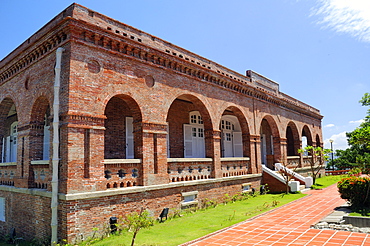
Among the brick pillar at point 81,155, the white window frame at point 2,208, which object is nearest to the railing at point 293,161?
the brick pillar at point 81,155

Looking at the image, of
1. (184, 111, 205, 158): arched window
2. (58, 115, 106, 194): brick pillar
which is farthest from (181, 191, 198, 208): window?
(58, 115, 106, 194): brick pillar

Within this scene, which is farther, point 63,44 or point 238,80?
point 238,80

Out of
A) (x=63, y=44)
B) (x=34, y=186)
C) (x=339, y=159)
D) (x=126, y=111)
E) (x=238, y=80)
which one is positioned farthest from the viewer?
(x=339, y=159)

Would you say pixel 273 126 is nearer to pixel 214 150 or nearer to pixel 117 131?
pixel 214 150

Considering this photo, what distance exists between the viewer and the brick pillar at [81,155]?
25.4ft

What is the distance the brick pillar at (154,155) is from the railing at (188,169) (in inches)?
17.2

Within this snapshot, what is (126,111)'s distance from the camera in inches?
457

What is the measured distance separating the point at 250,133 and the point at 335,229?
26.5 ft

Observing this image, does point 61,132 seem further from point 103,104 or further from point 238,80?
point 238,80

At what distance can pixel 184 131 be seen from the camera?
14.3m

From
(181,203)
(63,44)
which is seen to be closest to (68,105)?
(63,44)

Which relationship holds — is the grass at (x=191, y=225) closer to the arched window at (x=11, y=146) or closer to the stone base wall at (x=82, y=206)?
the stone base wall at (x=82, y=206)

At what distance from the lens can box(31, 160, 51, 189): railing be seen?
871 centimetres

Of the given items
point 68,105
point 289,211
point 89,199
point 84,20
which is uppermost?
point 84,20
